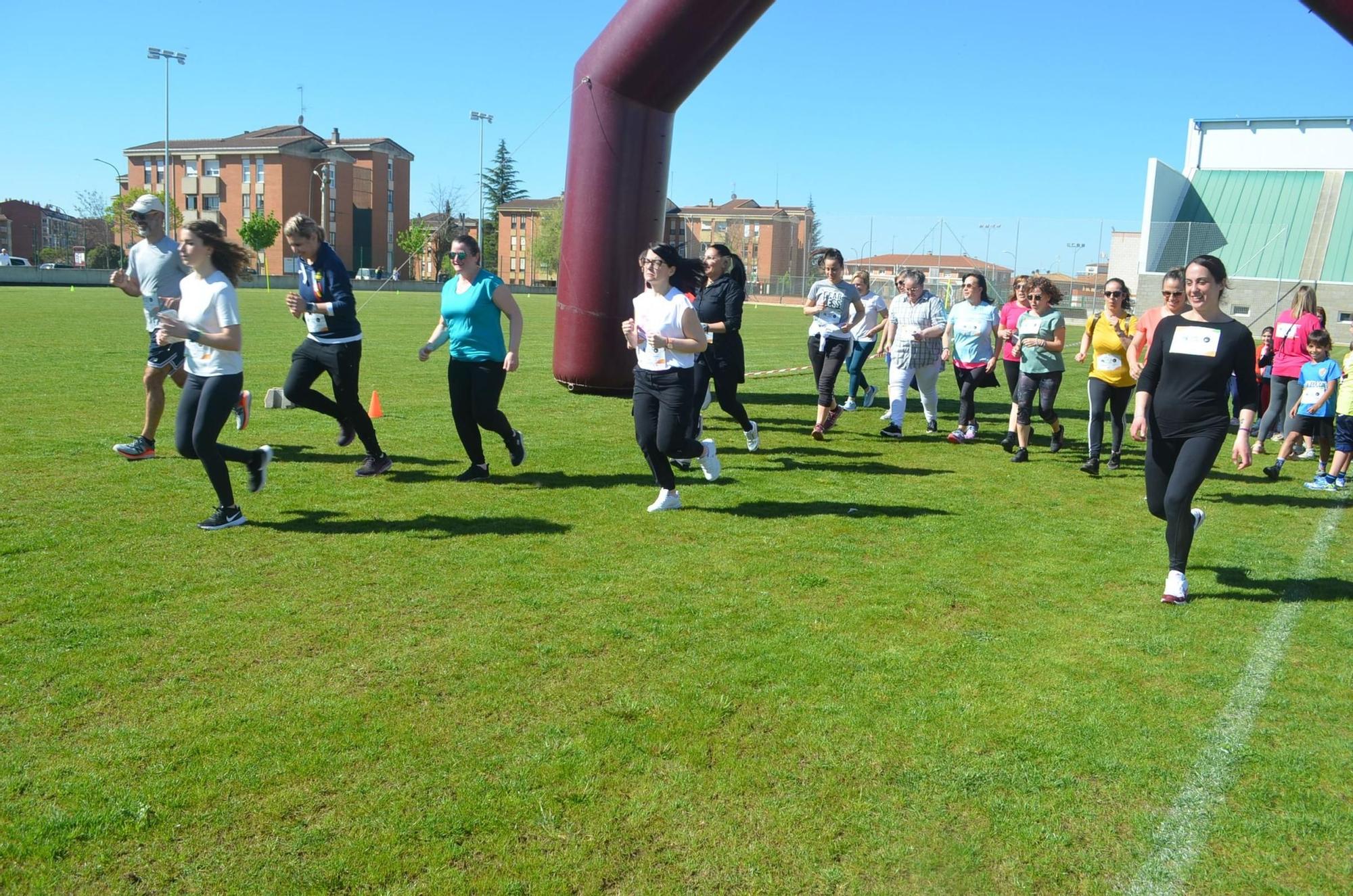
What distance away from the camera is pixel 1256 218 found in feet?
150

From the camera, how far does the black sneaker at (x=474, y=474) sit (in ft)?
27.4

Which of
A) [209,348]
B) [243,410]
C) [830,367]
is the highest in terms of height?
[209,348]

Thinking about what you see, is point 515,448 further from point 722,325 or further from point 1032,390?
point 1032,390

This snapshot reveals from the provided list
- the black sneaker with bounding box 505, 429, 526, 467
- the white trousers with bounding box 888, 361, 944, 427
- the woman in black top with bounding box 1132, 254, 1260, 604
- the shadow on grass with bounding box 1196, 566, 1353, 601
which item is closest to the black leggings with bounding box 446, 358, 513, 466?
the black sneaker with bounding box 505, 429, 526, 467

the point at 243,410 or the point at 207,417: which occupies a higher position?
the point at 207,417

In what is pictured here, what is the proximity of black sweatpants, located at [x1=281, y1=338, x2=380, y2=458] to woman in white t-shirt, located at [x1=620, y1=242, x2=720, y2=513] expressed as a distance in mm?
2369

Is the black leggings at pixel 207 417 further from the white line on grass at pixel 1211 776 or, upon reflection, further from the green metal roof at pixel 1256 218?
the green metal roof at pixel 1256 218

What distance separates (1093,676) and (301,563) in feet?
14.1

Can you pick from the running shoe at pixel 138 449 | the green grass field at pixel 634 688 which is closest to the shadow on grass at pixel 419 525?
the green grass field at pixel 634 688

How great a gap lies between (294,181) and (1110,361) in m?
85.8

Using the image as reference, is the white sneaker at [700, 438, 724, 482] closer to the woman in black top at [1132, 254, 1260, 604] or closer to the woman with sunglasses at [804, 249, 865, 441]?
the woman with sunglasses at [804, 249, 865, 441]

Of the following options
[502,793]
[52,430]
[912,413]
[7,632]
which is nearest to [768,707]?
[502,793]

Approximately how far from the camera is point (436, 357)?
62.7 ft

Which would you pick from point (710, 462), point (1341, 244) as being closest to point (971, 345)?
point (710, 462)
